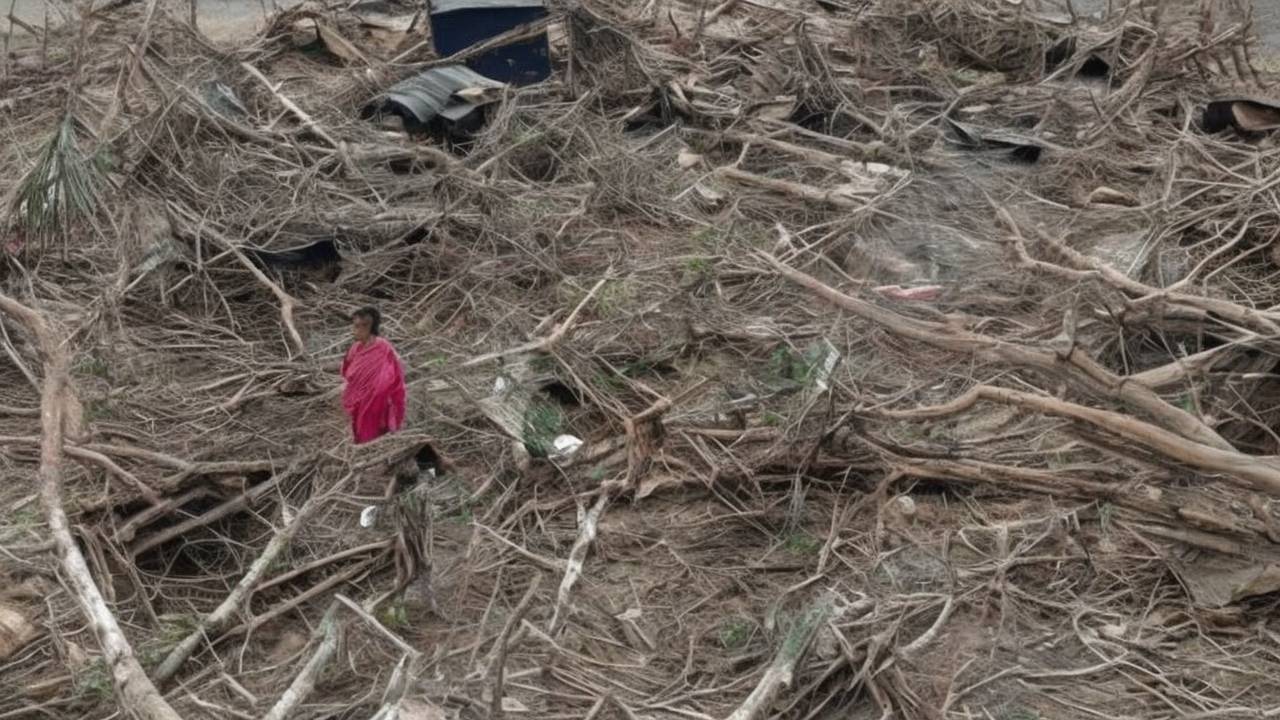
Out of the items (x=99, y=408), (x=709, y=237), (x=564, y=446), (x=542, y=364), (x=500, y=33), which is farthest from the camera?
(x=500, y=33)

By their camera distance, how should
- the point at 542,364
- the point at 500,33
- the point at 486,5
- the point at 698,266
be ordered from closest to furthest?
1. the point at 542,364
2. the point at 698,266
3. the point at 486,5
4. the point at 500,33

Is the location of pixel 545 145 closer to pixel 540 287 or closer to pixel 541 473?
pixel 540 287

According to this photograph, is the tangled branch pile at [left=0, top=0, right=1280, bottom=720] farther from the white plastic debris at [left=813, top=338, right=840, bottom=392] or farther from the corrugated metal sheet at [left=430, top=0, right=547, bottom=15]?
the corrugated metal sheet at [left=430, top=0, right=547, bottom=15]

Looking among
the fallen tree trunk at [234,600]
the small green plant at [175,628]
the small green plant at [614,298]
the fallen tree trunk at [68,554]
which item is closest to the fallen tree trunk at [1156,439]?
the small green plant at [614,298]

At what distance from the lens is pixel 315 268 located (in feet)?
29.9

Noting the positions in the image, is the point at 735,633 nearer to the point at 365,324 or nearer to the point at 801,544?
the point at 801,544

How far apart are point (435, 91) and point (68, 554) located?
6.20 m

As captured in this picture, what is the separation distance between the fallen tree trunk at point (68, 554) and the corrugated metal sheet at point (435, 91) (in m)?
4.32

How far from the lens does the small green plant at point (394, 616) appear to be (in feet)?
18.9

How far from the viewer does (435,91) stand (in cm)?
1103

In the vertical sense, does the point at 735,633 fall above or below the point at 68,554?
below

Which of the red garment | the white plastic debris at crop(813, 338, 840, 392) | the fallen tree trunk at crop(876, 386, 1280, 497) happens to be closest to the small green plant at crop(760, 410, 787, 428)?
the white plastic debris at crop(813, 338, 840, 392)

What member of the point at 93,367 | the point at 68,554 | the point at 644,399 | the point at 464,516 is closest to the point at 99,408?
the point at 93,367

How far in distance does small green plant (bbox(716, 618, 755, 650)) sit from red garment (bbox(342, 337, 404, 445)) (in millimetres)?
2033
